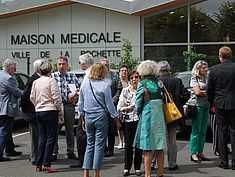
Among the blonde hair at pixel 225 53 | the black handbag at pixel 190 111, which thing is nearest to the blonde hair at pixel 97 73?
the black handbag at pixel 190 111

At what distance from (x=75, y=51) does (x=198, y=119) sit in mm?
13558

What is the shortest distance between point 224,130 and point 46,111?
9.72ft

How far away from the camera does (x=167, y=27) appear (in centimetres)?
2061

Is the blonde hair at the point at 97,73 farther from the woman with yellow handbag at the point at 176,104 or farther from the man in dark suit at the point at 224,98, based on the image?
the man in dark suit at the point at 224,98

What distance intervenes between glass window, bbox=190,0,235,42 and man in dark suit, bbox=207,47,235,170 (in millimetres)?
12091

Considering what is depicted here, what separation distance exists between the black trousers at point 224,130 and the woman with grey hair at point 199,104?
1.45 ft

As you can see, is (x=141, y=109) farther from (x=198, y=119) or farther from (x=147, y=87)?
(x=198, y=119)

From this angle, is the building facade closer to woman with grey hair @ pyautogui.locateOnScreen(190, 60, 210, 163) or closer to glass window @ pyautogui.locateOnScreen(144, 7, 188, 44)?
glass window @ pyautogui.locateOnScreen(144, 7, 188, 44)

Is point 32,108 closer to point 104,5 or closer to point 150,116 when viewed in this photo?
point 150,116

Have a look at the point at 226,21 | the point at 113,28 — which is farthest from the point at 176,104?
the point at 113,28

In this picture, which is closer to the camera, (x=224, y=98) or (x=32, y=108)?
(x=224, y=98)

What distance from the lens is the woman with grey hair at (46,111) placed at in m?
7.77

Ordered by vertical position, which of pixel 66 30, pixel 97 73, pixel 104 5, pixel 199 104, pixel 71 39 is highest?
pixel 104 5

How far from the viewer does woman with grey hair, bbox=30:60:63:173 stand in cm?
777
